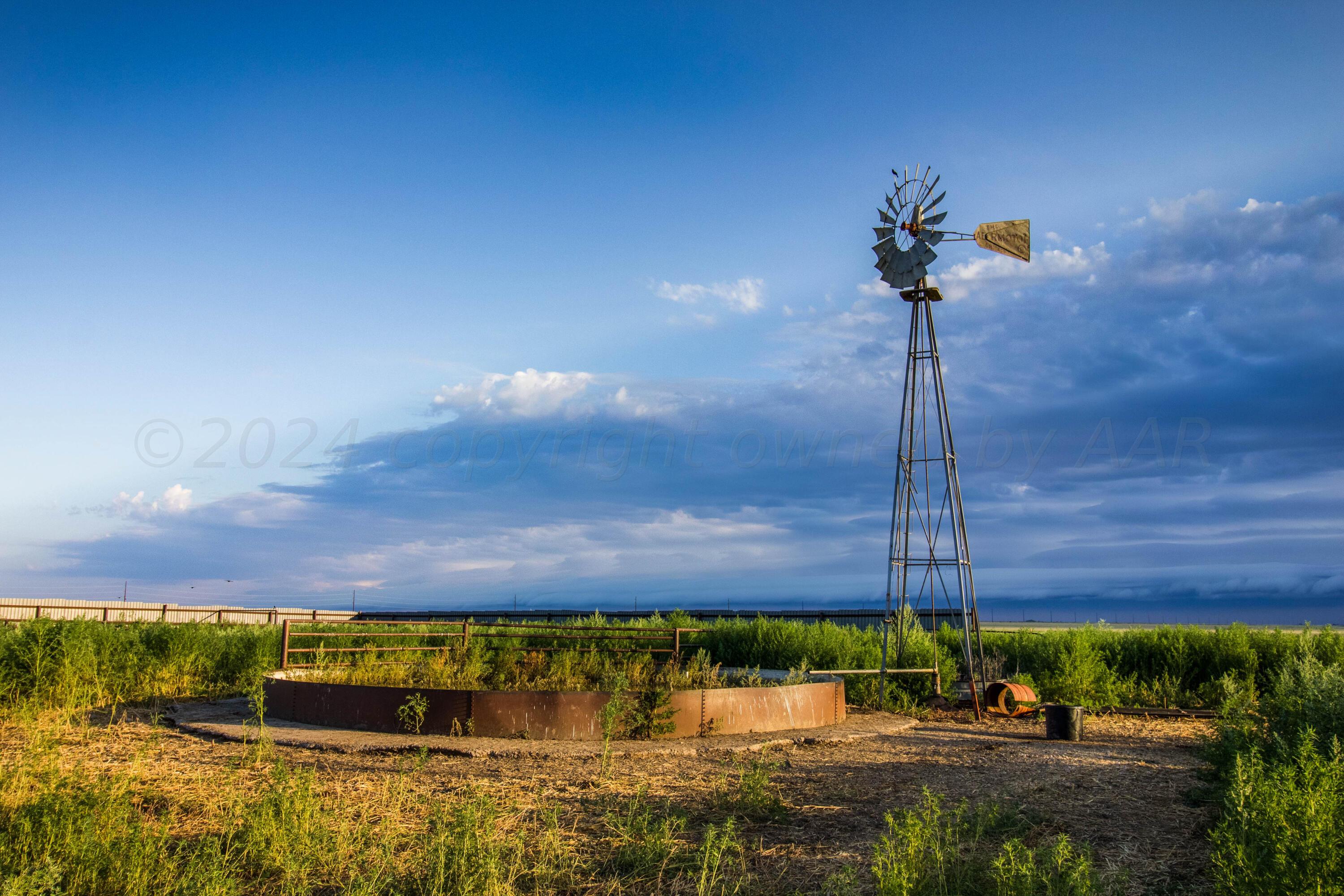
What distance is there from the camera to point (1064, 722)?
10336 millimetres

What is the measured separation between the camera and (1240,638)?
46.2 ft

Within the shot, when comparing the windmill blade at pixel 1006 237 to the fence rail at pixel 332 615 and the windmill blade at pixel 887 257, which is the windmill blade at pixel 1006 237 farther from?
the fence rail at pixel 332 615

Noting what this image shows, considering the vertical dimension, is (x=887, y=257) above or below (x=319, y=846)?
above

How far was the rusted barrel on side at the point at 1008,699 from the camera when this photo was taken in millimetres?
11938

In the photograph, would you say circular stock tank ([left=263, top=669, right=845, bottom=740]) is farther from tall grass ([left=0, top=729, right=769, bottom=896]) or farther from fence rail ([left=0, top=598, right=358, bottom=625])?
fence rail ([left=0, top=598, right=358, bottom=625])

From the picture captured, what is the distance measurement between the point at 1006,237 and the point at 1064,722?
6591 millimetres

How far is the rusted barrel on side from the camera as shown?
11938 mm

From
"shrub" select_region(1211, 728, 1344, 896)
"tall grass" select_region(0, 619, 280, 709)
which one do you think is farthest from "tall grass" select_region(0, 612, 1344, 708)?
"shrub" select_region(1211, 728, 1344, 896)

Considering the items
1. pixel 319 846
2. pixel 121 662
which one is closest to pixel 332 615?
pixel 121 662

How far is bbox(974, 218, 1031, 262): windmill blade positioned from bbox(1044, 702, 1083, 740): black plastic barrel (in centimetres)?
614

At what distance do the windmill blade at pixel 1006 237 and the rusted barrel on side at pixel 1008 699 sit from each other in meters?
5.95

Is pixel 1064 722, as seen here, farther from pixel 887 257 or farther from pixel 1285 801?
pixel 887 257

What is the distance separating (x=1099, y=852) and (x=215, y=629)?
1561 centimetres

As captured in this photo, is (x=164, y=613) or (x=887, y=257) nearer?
(x=887, y=257)
